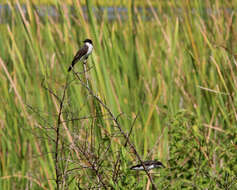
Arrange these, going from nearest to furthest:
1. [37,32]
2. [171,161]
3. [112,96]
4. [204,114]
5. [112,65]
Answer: [171,161]
[112,96]
[112,65]
[37,32]
[204,114]

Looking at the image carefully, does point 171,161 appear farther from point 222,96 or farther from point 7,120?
point 7,120

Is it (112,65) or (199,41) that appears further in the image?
(199,41)

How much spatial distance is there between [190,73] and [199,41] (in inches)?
8.1

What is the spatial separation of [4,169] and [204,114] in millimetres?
1212

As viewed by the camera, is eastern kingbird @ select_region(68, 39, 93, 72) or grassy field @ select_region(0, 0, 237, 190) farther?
grassy field @ select_region(0, 0, 237, 190)

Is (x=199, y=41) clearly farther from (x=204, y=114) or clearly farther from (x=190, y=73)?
(x=204, y=114)

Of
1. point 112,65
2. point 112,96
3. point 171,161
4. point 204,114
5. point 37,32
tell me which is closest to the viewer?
point 171,161

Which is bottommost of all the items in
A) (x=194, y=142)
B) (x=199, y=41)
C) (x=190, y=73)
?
(x=194, y=142)

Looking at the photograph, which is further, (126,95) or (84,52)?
(126,95)

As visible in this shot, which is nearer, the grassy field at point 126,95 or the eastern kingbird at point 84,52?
the eastern kingbird at point 84,52

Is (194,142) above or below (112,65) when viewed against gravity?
below

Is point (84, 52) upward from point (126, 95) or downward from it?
upward

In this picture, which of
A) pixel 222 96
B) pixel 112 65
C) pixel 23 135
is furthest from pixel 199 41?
pixel 23 135

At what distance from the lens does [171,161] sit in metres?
1.87
